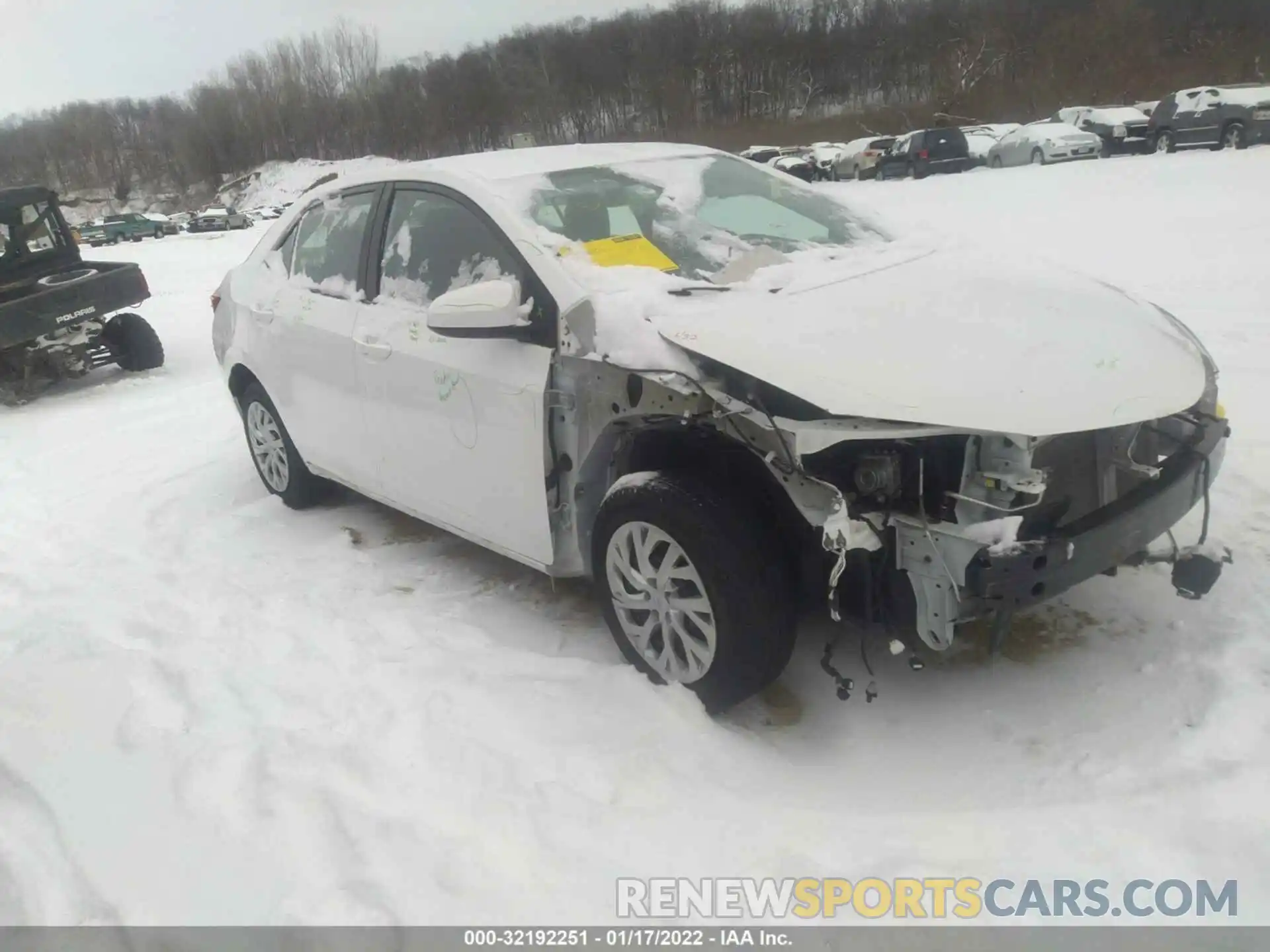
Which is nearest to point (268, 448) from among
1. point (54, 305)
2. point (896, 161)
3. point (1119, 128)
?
point (54, 305)

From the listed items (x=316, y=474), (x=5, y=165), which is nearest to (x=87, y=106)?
(x=5, y=165)

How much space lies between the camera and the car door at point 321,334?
4.06m

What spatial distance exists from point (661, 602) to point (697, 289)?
997 mm

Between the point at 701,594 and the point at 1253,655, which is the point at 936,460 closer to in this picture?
the point at 701,594

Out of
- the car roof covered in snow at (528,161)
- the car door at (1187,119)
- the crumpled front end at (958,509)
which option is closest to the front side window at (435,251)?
the car roof covered in snow at (528,161)

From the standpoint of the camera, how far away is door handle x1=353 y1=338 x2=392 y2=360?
373cm

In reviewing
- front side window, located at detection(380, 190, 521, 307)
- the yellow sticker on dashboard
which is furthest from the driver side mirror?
the yellow sticker on dashboard

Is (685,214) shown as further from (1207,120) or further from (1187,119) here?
(1187,119)

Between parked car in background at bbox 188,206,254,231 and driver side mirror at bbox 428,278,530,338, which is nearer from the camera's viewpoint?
driver side mirror at bbox 428,278,530,338

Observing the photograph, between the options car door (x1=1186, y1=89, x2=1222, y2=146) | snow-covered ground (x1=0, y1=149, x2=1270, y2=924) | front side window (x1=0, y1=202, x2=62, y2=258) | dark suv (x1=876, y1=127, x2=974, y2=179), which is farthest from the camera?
dark suv (x1=876, y1=127, x2=974, y2=179)

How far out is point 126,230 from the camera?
4525 centimetres

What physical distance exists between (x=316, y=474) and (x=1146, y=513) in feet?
12.2

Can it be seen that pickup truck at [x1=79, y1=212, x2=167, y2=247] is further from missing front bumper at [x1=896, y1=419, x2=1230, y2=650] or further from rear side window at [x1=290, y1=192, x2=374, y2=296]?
missing front bumper at [x1=896, y1=419, x2=1230, y2=650]

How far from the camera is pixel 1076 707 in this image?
2828mm
